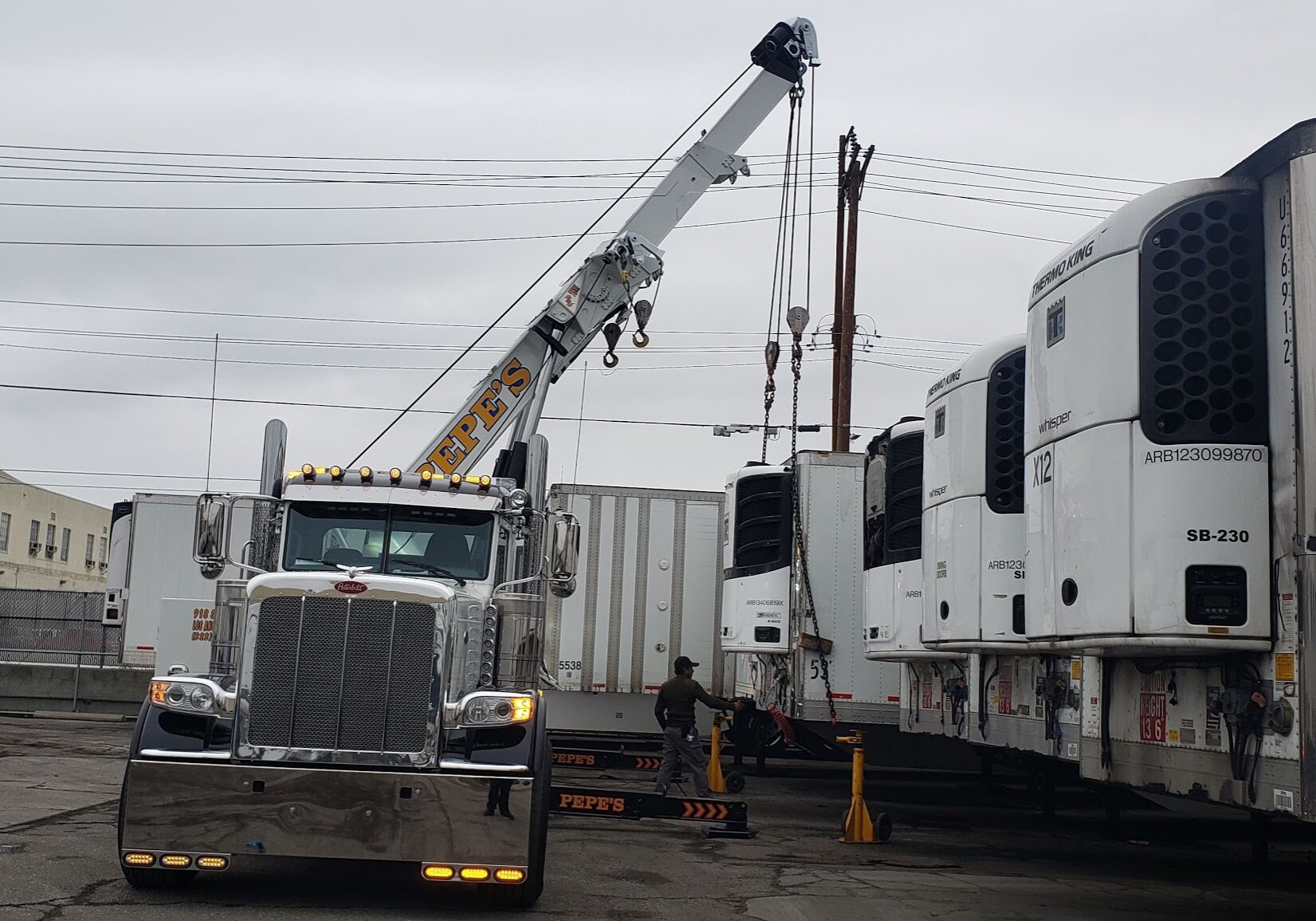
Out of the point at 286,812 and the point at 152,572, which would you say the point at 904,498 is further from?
Result: the point at 152,572

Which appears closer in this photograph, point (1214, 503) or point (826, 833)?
point (1214, 503)

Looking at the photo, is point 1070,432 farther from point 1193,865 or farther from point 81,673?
point 81,673

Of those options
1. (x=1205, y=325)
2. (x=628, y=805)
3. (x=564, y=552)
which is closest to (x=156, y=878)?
(x=564, y=552)

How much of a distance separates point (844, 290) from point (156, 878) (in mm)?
18208

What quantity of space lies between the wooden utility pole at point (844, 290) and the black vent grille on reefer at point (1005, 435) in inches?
458

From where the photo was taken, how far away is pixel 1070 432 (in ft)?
27.3

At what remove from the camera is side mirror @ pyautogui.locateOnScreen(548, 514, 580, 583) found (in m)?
10.1

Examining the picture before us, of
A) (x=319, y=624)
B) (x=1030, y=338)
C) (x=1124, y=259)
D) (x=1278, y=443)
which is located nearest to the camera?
(x=1278, y=443)

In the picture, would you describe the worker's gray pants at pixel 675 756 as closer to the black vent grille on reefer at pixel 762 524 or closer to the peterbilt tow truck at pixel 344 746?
the black vent grille on reefer at pixel 762 524

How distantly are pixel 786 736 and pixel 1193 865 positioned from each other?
557cm

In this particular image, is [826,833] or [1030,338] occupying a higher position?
[1030,338]

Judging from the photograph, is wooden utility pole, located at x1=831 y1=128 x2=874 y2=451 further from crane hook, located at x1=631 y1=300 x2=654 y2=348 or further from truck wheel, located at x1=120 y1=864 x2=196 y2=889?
truck wheel, located at x1=120 y1=864 x2=196 y2=889

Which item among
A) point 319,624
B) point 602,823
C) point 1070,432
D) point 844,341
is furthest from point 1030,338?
point 844,341

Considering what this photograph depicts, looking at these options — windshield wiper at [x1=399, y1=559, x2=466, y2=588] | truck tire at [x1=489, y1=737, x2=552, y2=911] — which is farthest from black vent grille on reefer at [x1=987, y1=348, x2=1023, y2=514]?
truck tire at [x1=489, y1=737, x2=552, y2=911]
